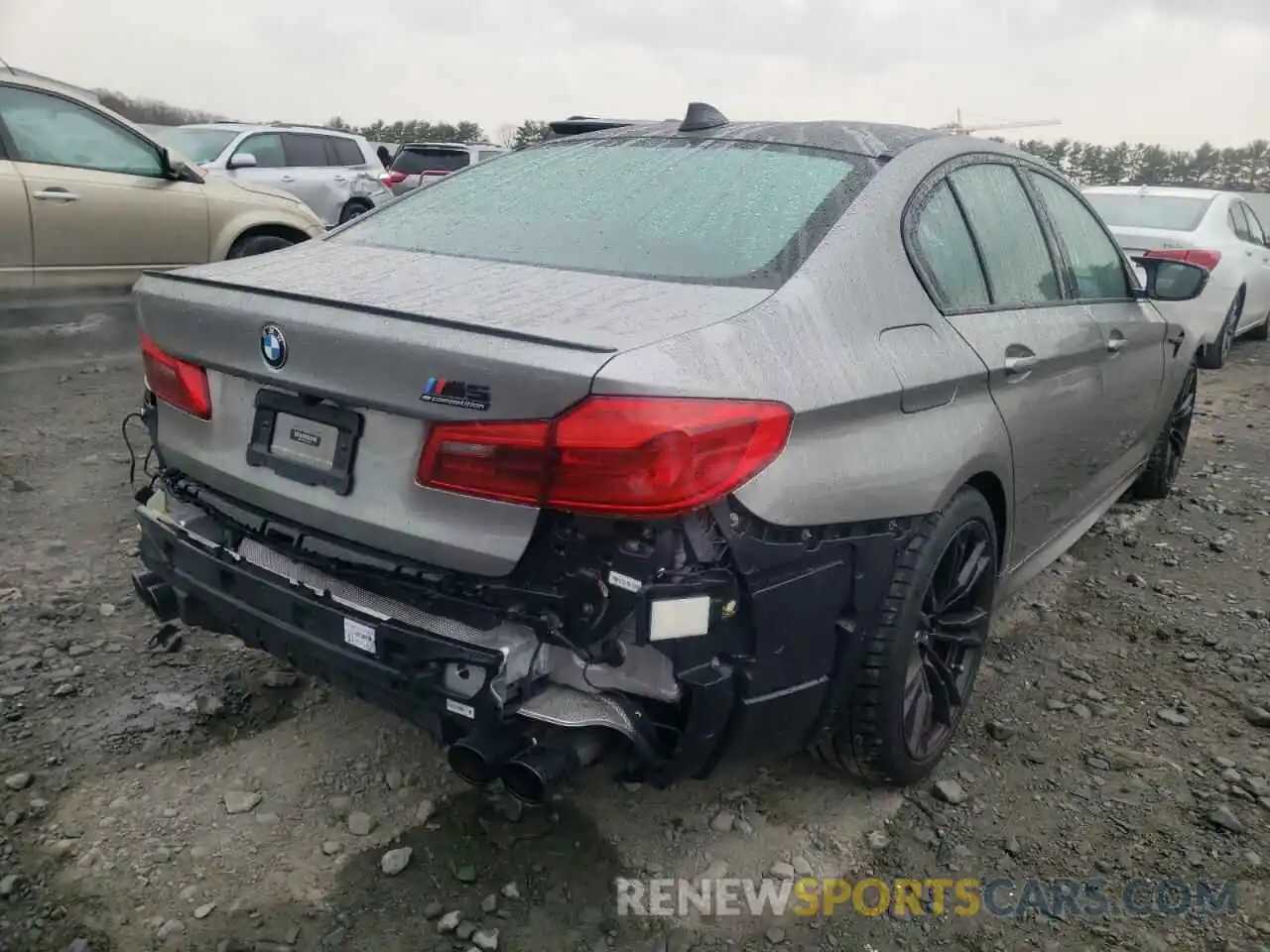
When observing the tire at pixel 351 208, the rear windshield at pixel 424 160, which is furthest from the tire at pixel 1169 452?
the rear windshield at pixel 424 160

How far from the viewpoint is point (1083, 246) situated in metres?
3.50

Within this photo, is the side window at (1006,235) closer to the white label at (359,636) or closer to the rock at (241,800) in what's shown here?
the white label at (359,636)

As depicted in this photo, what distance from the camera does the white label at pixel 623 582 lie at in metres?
1.78

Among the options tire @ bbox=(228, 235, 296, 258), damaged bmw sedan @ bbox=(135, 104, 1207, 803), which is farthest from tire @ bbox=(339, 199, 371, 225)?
damaged bmw sedan @ bbox=(135, 104, 1207, 803)

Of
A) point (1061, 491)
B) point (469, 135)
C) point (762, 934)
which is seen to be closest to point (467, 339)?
point (762, 934)

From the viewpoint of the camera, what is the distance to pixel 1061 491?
10.7ft

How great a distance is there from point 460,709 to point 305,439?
25.1 inches

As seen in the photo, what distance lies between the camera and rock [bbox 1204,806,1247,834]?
2.54m

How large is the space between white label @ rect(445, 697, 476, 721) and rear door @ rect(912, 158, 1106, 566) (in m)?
1.45

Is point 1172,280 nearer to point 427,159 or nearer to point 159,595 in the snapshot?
point 159,595

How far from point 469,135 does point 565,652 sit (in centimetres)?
3489

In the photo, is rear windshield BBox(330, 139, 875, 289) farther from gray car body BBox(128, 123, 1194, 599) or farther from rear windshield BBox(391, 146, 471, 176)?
rear windshield BBox(391, 146, 471, 176)

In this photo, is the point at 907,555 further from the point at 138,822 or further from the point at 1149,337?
the point at 1149,337

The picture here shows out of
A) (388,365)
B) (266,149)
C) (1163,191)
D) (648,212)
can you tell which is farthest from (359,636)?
(266,149)
